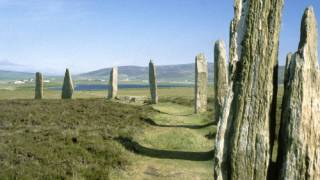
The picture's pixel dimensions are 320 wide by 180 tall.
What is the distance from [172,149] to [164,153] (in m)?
0.98

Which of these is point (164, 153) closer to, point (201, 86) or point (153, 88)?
point (201, 86)

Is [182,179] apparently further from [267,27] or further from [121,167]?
[267,27]

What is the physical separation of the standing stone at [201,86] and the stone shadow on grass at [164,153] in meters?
12.8

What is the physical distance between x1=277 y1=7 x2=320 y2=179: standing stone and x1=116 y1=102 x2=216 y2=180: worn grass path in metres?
5.74

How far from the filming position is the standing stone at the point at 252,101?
30.3ft

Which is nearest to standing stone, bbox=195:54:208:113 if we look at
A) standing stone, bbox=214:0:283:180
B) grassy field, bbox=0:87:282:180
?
grassy field, bbox=0:87:282:180

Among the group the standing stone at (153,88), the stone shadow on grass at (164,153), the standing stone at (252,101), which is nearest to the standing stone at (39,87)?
the standing stone at (153,88)

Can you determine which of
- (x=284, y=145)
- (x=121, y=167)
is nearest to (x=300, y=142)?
(x=284, y=145)

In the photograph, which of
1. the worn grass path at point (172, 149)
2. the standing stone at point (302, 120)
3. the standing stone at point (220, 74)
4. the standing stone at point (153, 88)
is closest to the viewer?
the standing stone at point (302, 120)

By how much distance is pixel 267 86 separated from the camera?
951 centimetres

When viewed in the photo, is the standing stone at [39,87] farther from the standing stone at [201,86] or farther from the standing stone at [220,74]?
the standing stone at [220,74]

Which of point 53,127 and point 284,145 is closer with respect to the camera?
point 284,145

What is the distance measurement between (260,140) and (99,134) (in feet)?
35.0

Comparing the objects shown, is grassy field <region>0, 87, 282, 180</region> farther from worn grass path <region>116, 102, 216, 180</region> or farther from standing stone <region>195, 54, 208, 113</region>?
standing stone <region>195, 54, 208, 113</region>
